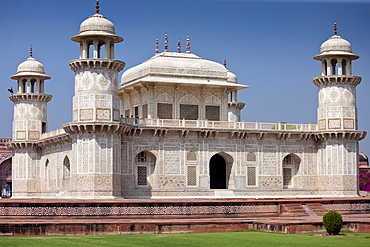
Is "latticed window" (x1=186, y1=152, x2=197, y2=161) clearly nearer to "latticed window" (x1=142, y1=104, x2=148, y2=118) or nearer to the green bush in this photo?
"latticed window" (x1=142, y1=104, x2=148, y2=118)

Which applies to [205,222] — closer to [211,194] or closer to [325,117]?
[211,194]

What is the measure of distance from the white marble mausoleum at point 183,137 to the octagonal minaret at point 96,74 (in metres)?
0.04

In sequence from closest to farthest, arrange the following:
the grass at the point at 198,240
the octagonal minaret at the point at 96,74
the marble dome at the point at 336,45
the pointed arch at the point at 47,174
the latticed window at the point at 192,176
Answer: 1. the grass at the point at 198,240
2. the octagonal minaret at the point at 96,74
3. the latticed window at the point at 192,176
4. the marble dome at the point at 336,45
5. the pointed arch at the point at 47,174

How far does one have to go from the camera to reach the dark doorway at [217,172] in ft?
115

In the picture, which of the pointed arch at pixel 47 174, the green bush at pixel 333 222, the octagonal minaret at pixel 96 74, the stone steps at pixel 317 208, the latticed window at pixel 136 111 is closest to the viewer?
the green bush at pixel 333 222

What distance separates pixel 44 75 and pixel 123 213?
17.0 meters

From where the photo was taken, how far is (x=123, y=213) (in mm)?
23703

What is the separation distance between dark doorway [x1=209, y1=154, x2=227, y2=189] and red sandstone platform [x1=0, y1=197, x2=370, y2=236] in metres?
9.03

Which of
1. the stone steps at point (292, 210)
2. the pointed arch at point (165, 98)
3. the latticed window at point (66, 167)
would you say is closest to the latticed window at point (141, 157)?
the pointed arch at point (165, 98)

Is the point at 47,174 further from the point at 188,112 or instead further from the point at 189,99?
the point at 189,99

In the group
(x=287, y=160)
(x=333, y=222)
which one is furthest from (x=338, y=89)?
(x=333, y=222)

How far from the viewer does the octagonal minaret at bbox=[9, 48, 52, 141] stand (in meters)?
38.6

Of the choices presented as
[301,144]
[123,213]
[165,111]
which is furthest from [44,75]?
[123,213]

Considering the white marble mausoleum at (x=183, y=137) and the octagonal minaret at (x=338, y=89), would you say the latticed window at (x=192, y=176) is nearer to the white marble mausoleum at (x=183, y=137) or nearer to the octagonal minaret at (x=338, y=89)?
the white marble mausoleum at (x=183, y=137)
